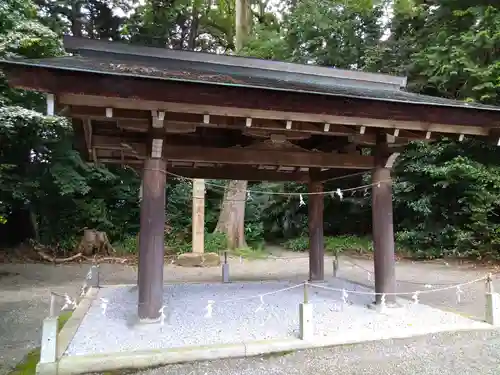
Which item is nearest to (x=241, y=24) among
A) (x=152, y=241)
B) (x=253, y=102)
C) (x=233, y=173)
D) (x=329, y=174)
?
(x=233, y=173)

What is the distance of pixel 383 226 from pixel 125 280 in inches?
268

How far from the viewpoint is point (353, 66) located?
15.5 meters

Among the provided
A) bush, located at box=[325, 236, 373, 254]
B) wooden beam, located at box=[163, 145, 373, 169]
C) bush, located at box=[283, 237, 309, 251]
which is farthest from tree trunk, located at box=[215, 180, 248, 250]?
wooden beam, located at box=[163, 145, 373, 169]

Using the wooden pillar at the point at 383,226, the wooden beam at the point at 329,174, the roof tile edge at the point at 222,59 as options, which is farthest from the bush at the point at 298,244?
the wooden pillar at the point at 383,226

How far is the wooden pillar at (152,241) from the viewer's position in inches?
172

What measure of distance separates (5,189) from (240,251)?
7867 millimetres

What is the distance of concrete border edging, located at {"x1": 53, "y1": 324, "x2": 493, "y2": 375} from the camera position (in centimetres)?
335

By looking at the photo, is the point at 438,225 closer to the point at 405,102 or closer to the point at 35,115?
the point at 405,102

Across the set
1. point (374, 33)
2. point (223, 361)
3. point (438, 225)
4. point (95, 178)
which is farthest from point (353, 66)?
point (223, 361)

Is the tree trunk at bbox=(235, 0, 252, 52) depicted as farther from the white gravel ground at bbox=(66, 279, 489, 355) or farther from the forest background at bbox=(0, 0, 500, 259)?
the white gravel ground at bbox=(66, 279, 489, 355)

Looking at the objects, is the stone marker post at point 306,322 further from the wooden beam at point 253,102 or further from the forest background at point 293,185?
the forest background at point 293,185

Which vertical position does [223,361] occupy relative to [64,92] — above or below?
below

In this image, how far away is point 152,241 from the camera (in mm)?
4395

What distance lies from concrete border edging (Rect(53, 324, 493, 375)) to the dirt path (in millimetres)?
1090
